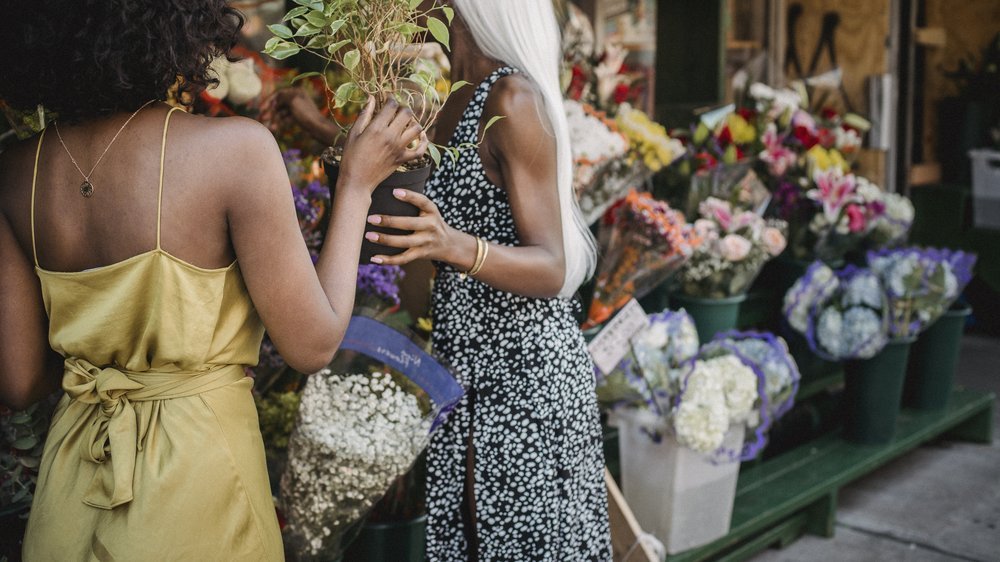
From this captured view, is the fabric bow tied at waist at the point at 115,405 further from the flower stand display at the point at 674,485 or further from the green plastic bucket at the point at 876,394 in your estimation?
the green plastic bucket at the point at 876,394

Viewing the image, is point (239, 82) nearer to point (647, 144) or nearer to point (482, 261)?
point (482, 261)

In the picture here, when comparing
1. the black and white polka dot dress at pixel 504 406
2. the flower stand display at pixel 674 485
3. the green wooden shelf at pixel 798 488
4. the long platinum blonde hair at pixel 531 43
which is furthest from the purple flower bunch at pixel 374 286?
the green wooden shelf at pixel 798 488

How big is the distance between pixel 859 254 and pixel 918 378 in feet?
2.12

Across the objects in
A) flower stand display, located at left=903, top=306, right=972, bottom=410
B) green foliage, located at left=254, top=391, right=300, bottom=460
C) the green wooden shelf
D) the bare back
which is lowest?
the green wooden shelf

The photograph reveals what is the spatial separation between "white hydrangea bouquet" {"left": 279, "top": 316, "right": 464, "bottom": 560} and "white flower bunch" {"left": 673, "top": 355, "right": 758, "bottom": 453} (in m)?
1.08

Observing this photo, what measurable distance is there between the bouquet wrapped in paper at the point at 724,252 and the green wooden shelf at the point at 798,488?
2.41 feet

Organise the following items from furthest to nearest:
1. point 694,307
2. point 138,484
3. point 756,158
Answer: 1. point 756,158
2. point 694,307
3. point 138,484

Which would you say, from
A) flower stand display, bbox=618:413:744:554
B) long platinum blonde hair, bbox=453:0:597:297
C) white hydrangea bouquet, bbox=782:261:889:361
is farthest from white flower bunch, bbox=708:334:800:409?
long platinum blonde hair, bbox=453:0:597:297

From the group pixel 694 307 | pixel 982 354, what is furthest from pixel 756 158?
pixel 982 354

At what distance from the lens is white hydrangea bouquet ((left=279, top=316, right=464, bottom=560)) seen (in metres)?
1.96

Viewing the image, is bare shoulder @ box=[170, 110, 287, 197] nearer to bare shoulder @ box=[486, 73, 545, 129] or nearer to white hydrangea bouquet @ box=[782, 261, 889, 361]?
bare shoulder @ box=[486, 73, 545, 129]

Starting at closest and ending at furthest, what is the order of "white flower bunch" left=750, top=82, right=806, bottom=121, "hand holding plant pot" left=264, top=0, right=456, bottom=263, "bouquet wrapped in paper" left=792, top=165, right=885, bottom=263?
"hand holding plant pot" left=264, top=0, right=456, bottom=263 → "bouquet wrapped in paper" left=792, top=165, right=885, bottom=263 → "white flower bunch" left=750, top=82, right=806, bottom=121

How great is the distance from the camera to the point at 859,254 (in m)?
4.56

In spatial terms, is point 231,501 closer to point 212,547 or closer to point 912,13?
point 212,547
